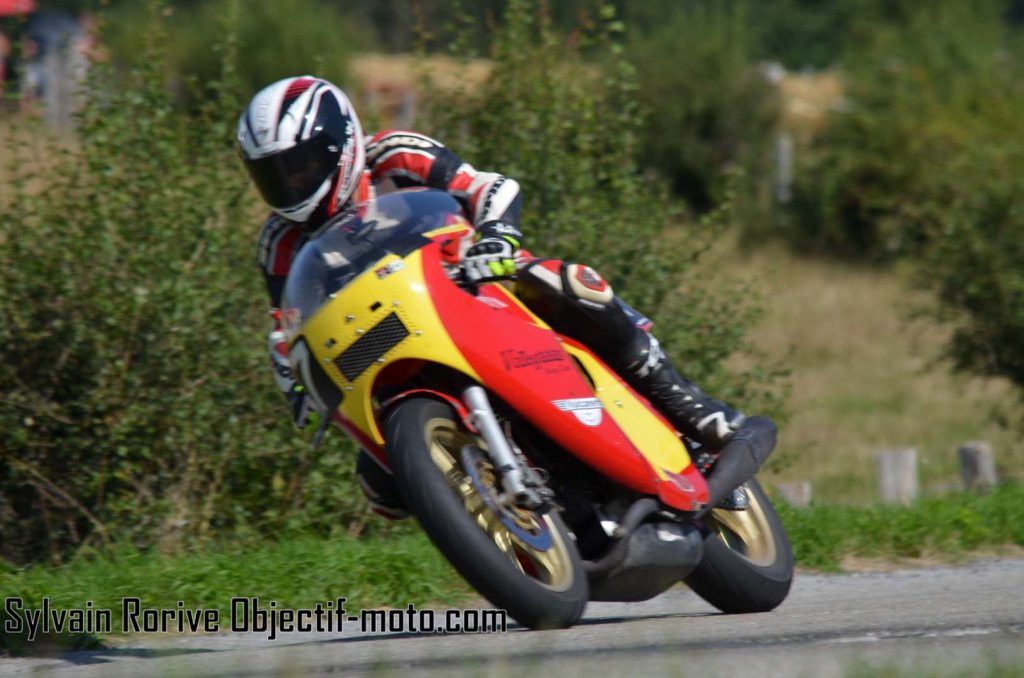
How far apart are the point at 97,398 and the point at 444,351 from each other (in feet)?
11.9

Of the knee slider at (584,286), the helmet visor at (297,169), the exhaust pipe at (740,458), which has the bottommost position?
the exhaust pipe at (740,458)

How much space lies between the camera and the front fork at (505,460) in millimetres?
4910

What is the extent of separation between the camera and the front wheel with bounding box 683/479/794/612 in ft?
18.9

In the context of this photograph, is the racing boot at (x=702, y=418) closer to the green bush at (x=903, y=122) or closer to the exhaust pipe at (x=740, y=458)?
the exhaust pipe at (x=740, y=458)

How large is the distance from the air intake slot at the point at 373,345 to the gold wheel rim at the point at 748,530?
5.58 feet

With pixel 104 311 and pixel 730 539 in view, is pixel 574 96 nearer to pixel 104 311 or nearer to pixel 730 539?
pixel 104 311

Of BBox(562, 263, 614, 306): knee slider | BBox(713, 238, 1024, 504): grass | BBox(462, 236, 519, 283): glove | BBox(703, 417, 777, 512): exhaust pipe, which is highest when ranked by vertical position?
BBox(462, 236, 519, 283): glove

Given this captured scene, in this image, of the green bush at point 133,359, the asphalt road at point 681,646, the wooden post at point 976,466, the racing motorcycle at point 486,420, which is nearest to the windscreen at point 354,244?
the racing motorcycle at point 486,420

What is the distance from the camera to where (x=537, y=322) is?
17.7 feet

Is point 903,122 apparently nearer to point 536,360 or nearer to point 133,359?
point 133,359

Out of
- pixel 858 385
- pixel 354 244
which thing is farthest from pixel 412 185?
pixel 858 385

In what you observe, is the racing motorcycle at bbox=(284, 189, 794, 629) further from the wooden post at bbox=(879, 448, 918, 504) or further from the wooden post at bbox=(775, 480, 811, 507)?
the wooden post at bbox=(879, 448, 918, 504)

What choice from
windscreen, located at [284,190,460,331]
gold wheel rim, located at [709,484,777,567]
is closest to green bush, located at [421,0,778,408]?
gold wheel rim, located at [709,484,777,567]

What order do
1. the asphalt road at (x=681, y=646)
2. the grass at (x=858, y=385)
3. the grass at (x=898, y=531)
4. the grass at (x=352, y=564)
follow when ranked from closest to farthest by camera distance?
the asphalt road at (x=681, y=646) → the grass at (x=352, y=564) → the grass at (x=898, y=531) → the grass at (x=858, y=385)
